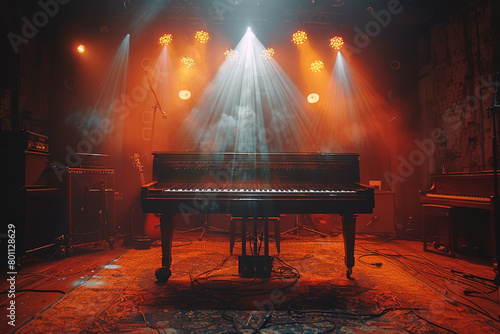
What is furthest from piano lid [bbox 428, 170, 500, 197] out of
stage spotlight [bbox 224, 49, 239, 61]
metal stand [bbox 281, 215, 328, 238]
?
stage spotlight [bbox 224, 49, 239, 61]

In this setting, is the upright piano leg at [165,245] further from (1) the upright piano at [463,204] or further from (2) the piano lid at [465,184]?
(2) the piano lid at [465,184]

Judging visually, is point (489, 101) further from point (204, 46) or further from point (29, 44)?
point (29, 44)

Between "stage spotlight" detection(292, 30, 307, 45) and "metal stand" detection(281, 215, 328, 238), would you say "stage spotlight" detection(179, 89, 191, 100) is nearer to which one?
"stage spotlight" detection(292, 30, 307, 45)

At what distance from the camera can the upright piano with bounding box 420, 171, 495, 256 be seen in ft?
12.6

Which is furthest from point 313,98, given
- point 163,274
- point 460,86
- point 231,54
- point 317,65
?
point 163,274

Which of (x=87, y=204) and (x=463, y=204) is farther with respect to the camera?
(x=87, y=204)

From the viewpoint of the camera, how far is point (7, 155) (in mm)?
3627

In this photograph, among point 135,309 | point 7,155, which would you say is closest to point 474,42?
point 135,309

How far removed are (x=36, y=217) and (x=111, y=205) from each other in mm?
1173

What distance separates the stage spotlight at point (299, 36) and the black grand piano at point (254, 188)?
5.69 m

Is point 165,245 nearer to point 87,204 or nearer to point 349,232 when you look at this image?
point 349,232

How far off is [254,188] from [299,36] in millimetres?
6288

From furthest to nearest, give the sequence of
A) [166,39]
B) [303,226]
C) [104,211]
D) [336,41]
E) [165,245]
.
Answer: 1. [336,41]
2. [166,39]
3. [303,226]
4. [104,211]
5. [165,245]

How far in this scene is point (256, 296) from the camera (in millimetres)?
2607
